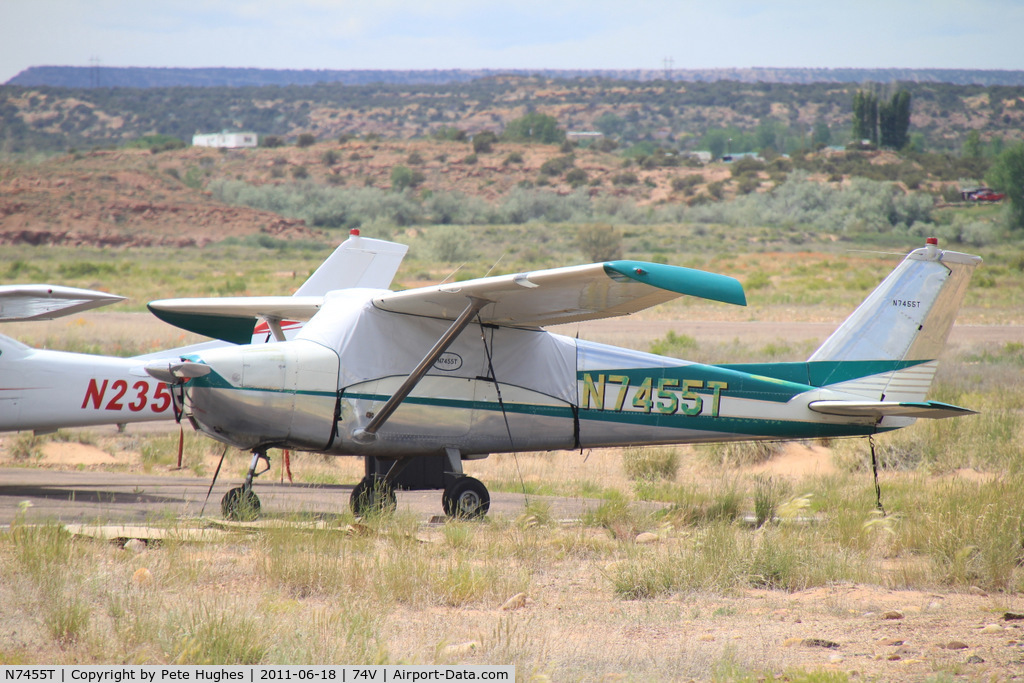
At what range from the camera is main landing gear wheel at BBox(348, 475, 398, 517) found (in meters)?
8.79

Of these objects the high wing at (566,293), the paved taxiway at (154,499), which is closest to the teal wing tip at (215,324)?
the paved taxiway at (154,499)

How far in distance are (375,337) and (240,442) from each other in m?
1.54

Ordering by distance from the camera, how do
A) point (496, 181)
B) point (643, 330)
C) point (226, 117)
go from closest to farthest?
point (643, 330), point (496, 181), point (226, 117)

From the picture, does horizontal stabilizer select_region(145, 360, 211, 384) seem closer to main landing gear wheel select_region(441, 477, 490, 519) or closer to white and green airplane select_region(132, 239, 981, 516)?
white and green airplane select_region(132, 239, 981, 516)

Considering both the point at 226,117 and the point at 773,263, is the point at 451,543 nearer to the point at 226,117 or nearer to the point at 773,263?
the point at 773,263

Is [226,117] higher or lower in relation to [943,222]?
higher

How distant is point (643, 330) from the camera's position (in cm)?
3180

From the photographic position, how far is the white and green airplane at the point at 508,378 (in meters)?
8.08

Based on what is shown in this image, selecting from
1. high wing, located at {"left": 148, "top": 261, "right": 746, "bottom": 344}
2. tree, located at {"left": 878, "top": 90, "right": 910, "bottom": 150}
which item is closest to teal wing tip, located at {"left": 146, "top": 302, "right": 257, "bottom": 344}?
high wing, located at {"left": 148, "top": 261, "right": 746, "bottom": 344}

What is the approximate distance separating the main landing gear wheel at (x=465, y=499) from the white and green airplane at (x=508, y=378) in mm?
20

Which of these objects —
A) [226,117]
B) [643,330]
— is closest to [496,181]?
[643,330]

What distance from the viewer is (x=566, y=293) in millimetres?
8031

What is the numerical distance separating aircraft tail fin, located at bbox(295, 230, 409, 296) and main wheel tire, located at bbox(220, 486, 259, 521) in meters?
3.69

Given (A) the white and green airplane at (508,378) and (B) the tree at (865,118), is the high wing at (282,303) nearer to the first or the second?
(A) the white and green airplane at (508,378)
